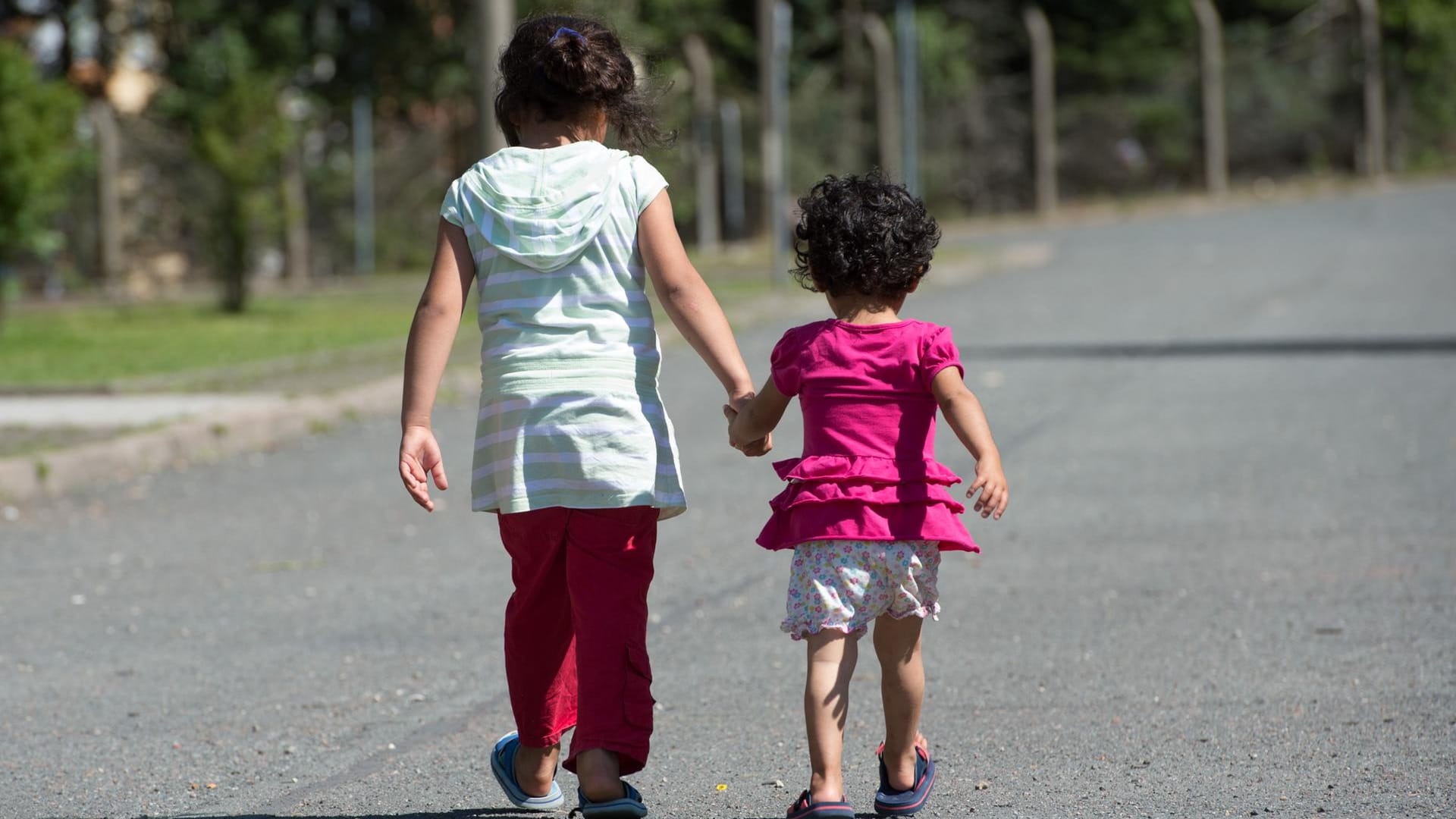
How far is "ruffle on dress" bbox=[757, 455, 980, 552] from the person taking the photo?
3348 millimetres

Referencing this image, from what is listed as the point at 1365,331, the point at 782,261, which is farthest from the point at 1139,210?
the point at 1365,331

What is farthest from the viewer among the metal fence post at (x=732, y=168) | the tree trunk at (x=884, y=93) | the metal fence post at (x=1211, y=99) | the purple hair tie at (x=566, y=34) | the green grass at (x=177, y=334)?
the metal fence post at (x=1211, y=99)

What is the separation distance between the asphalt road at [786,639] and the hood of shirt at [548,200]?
1159mm

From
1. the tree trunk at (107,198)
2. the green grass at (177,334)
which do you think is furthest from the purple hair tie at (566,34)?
the tree trunk at (107,198)

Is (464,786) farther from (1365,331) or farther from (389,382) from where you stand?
(1365,331)

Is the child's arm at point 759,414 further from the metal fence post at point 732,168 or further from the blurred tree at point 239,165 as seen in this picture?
the metal fence post at point 732,168

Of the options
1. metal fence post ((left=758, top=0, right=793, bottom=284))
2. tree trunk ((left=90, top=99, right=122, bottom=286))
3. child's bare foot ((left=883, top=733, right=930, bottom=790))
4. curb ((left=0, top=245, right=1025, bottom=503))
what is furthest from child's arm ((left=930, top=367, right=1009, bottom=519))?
tree trunk ((left=90, top=99, right=122, bottom=286))

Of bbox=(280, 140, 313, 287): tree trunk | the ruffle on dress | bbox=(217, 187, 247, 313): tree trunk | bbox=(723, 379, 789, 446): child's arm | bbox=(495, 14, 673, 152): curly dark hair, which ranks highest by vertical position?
bbox=(280, 140, 313, 287): tree trunk

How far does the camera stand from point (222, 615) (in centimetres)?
572

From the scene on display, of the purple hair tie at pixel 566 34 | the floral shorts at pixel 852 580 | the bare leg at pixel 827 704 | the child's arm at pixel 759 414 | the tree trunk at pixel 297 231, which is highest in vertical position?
the tree trunk at pixel 297 231

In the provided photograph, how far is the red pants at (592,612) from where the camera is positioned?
11.1 feet

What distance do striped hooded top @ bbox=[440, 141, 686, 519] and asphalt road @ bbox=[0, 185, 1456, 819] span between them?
0.75 metres

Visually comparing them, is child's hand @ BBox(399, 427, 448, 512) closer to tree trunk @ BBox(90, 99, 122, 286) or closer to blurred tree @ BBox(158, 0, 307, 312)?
blurred tree @ BBox(158, 0, 307, 312)

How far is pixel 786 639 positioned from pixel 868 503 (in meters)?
1.91
